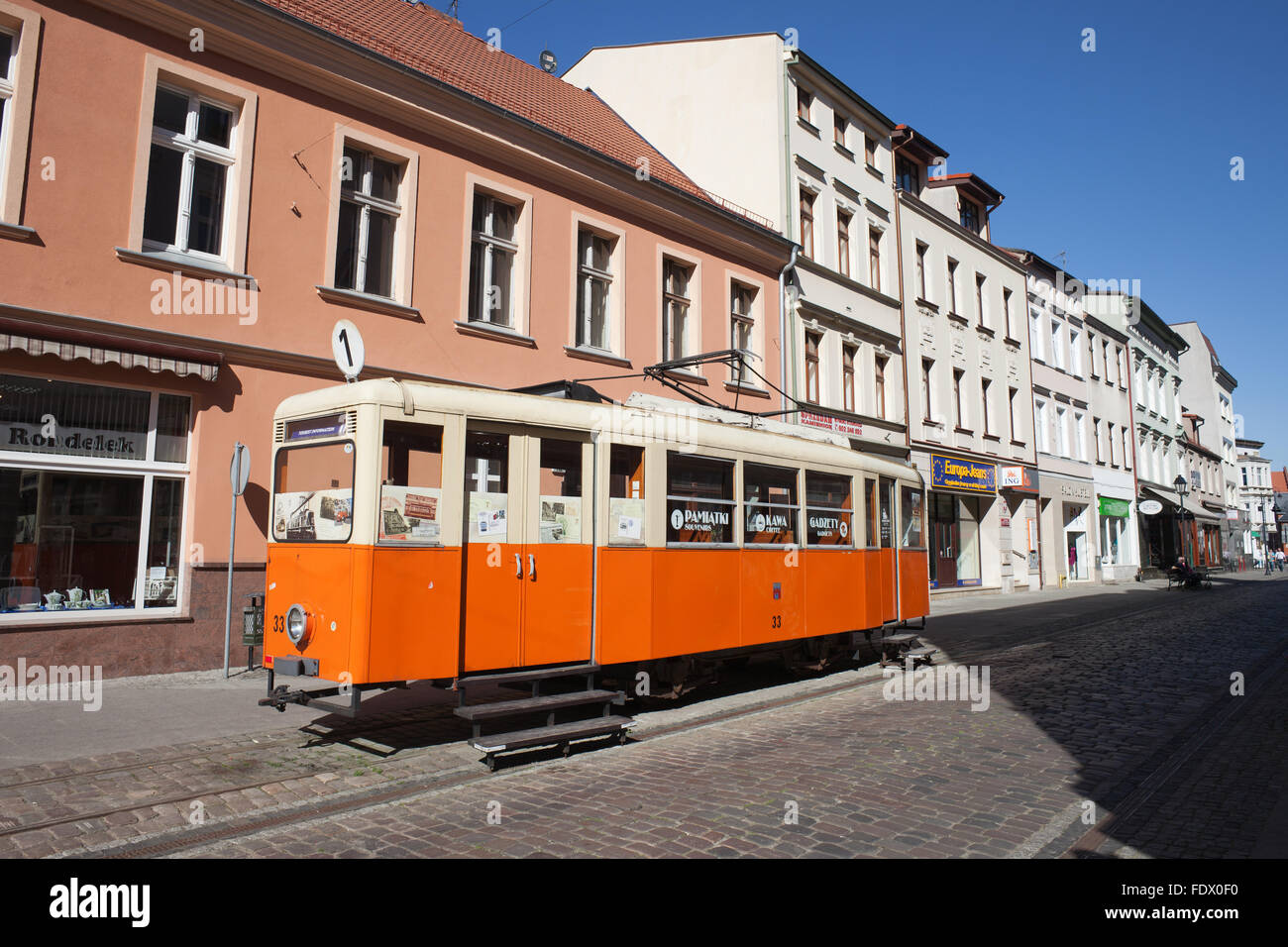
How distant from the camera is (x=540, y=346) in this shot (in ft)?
47.5

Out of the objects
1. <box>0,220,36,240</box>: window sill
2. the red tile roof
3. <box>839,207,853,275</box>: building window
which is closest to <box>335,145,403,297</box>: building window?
the red tile roof

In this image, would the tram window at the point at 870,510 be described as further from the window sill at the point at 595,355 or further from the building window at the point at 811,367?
the building window at the point at 811,367

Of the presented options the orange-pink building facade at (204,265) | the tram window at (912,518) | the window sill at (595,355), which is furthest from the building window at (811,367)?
the tram window at (912,518)

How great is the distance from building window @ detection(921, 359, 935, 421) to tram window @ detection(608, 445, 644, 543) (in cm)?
1911

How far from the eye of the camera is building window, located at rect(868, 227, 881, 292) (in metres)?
23.9

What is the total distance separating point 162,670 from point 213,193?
6.04 meters

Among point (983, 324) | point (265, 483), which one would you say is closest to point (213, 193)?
point (265, 483)

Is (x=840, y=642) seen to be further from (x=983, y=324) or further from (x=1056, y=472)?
(x=1056, y=472)

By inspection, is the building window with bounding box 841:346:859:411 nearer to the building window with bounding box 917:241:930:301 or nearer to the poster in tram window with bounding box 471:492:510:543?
the building window with bounding box 917:241:930:301

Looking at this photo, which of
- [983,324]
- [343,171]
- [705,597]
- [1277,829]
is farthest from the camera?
[983,324]

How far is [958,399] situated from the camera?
27.2 meters

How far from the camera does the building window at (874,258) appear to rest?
78.4 feet
